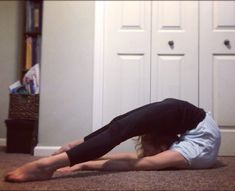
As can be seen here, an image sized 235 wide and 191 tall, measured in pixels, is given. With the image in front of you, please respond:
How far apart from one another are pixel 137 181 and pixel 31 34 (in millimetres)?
1461

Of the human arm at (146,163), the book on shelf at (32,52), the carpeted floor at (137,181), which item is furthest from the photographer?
the book on shelf at (32,52)

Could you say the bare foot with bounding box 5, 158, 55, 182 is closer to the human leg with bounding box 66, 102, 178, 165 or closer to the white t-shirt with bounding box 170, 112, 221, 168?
the human leg with bounding box 66, 102, 178, 165

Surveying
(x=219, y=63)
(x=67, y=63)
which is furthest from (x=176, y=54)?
(x=67, y=63)

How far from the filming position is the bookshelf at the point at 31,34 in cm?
217

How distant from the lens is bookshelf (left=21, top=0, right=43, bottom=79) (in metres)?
2.17

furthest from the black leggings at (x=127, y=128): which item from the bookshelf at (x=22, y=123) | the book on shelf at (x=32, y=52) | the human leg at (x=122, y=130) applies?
the book on shelf at (x=32, y=52)

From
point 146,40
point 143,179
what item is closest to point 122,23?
point 146,40

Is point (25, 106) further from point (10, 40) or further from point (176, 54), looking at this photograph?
point (176, 54)

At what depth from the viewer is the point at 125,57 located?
75.0 inches

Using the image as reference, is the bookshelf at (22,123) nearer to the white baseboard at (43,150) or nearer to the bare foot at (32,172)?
the white baseboard at (43,150)

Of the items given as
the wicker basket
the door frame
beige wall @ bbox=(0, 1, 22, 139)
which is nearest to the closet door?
the door frame

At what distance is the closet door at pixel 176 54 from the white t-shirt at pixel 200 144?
561 millimetres

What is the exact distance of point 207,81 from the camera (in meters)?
1.87

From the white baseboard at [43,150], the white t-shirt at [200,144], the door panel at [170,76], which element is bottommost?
the white baseboard at [43,150]
